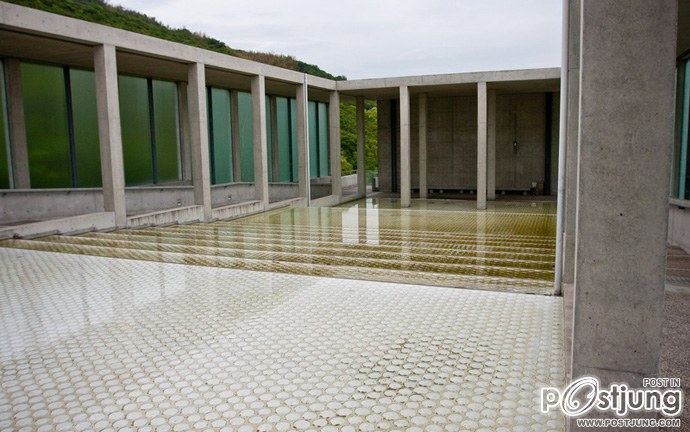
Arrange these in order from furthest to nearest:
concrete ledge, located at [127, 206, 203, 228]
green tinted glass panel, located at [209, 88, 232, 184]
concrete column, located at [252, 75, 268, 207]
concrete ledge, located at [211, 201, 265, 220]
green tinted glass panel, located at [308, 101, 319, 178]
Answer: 1. green tinted glass panel, located at [308, 101, 319, 178]
2. green tinted glass panel, located at [209, 88, 232, 184]
3. concrete column, located at [252, 75, 268, 207]
4. concrete ledge, located at [211, 201, 265, 220]
5. concrete ledge, located at [127, 206, 203, 228]

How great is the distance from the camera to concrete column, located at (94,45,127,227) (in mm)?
13180

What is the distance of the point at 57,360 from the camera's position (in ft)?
15.0

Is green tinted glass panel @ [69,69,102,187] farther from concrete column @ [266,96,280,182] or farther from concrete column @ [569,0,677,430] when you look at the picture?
concrete column @ [569,0,677,430]

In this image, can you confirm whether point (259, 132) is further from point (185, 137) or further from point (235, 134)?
point (235, 134)

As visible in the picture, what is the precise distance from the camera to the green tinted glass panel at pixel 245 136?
81.1 feet

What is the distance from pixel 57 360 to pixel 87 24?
1058 centimetres

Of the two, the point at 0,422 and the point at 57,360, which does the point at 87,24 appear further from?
the point at 0,422

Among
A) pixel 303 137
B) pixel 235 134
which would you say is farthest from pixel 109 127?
pixel 235 134

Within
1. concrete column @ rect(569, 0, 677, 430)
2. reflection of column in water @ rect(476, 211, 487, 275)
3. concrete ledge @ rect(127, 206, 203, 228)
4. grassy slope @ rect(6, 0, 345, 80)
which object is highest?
grassy slope @ rect(6, 0, 345, 80)

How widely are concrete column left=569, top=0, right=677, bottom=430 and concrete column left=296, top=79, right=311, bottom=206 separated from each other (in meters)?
18.3

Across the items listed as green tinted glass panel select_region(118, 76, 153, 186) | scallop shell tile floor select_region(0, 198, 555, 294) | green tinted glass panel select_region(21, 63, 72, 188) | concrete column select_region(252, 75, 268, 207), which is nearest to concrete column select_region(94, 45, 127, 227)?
scallop shell tile floor select_region(0, 198, 555, 294)

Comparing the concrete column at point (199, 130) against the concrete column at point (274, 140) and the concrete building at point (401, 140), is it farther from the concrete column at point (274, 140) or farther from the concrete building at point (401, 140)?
the concrete column at point (274, 140)

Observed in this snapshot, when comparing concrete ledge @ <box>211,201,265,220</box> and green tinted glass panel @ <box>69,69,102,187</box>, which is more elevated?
green tinted glass panel @ <box>69,69,102,187</box>

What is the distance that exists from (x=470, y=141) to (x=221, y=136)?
446 inches
